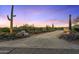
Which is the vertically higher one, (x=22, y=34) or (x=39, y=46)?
(x=22, y=34)

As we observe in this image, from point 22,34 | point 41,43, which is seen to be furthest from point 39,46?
point 22,34

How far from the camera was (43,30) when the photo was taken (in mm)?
3852

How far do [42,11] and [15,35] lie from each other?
56 cm

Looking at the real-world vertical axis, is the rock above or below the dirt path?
above

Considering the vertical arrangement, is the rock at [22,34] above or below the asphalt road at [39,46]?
above

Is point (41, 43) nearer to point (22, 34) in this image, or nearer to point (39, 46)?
point (39, 46)

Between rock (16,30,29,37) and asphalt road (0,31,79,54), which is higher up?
rock (16,30,29,37)

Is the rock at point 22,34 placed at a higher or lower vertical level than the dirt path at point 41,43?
higher

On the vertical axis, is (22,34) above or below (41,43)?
above

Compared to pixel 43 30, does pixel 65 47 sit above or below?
below

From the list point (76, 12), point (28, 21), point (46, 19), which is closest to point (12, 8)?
point (28, 21)

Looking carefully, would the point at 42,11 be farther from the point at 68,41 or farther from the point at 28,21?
the point at 68,41
